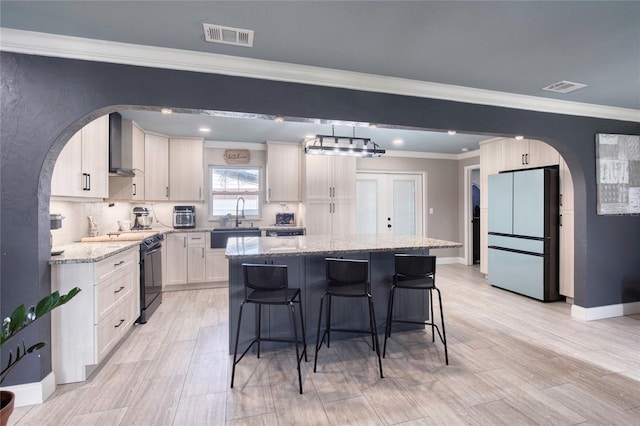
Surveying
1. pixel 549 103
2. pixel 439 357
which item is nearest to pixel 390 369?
pixel 439 357

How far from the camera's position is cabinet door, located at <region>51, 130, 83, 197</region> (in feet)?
8.29

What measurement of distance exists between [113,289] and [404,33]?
10.0 feet

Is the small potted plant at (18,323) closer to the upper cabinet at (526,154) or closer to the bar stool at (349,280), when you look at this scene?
the bar stool at (349,280)

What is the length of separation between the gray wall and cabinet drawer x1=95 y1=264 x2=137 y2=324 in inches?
12.3

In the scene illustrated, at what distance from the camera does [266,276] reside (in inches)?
88.8

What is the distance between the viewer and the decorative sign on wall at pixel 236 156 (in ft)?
17.7

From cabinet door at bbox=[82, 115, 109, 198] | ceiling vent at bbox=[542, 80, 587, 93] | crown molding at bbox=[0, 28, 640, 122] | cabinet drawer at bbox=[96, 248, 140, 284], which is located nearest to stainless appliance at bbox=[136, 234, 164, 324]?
cabinet drawer at bbox=[96, 248, 140, 284]

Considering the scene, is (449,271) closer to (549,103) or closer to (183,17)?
(549,103)

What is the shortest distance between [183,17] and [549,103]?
11.9 ft

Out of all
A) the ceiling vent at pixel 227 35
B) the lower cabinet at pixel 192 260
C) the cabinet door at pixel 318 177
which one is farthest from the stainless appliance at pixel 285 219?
the ceiling vent at pixel 227 35

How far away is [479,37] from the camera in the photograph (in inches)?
81.7

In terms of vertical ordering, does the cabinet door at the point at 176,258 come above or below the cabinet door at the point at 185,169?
below

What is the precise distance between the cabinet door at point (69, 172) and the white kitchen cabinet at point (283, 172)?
2.80 metres

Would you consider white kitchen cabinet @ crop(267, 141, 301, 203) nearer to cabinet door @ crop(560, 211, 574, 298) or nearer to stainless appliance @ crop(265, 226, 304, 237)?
stainless appliance @ crop(265, 226, 304, 237)
